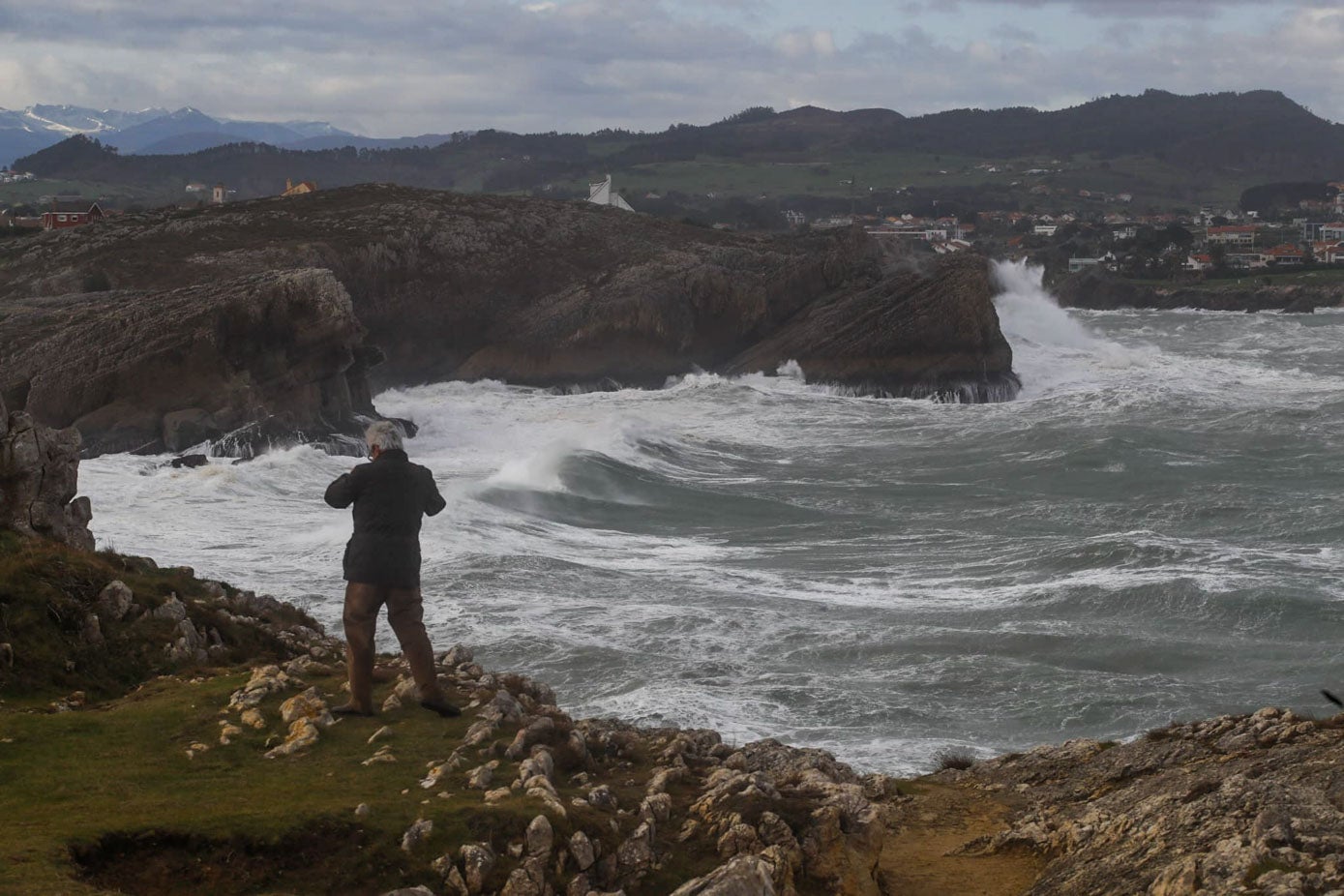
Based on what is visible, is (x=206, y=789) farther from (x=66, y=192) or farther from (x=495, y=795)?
(x=66, y=192)

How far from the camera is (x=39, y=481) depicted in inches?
488

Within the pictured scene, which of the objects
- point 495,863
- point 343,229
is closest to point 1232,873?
point 495,863

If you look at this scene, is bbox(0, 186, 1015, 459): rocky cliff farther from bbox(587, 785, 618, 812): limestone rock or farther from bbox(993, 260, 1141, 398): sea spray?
bbox(587, 785, 618, 812): limestone rock

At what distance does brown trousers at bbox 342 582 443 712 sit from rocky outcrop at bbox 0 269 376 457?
2226 centimetres

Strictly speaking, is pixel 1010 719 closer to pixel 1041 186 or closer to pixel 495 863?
pixel 495 863

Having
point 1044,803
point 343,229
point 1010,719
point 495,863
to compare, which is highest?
point 343,229

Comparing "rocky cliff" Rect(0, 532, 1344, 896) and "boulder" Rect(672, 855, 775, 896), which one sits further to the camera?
"rocky cliff" Rect(0, 532, 1344, 896)

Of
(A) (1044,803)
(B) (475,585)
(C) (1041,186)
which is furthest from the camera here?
(C) (1041,186)

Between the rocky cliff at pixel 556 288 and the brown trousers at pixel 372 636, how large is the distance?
3288cm

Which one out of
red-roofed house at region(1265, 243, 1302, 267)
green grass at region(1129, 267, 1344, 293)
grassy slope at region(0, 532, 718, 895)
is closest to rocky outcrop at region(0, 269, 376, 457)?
grassy slope at region(0, 532, 718, 895)

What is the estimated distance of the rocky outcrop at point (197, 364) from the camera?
98.1ft

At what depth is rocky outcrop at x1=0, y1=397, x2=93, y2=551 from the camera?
1205cm

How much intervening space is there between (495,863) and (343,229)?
142 feet

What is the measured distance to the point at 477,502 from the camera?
24.8 meters
